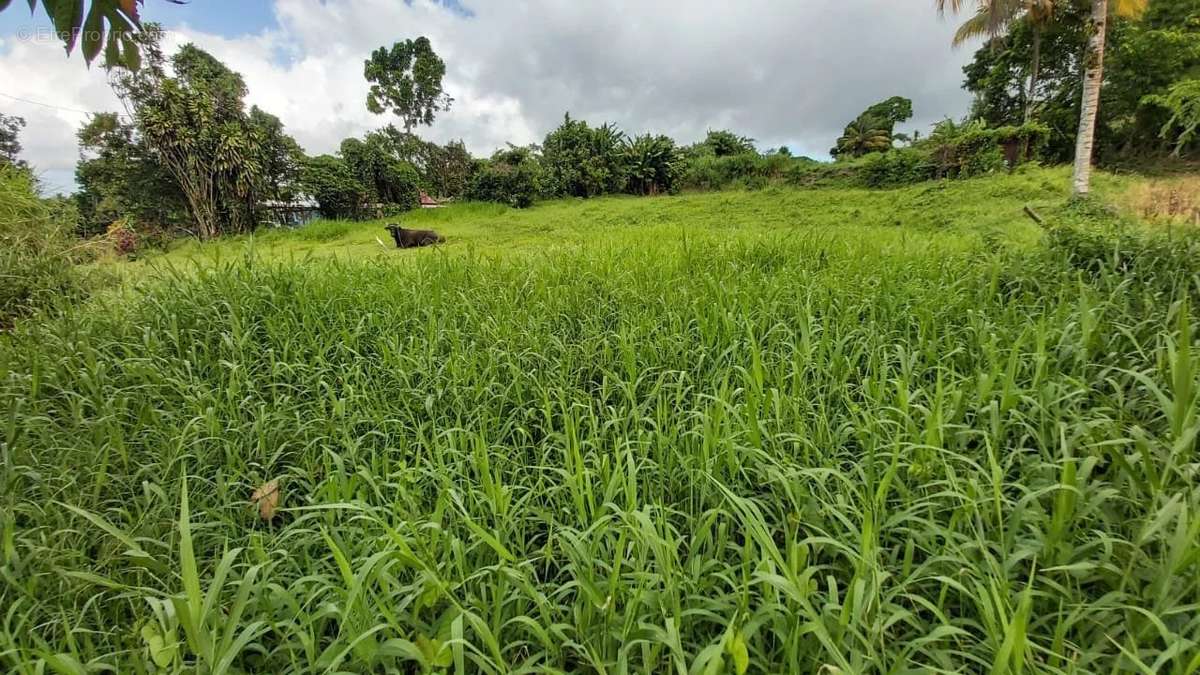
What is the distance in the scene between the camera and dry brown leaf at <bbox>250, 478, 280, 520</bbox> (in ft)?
4.73

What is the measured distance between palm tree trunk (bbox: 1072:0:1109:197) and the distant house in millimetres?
18382

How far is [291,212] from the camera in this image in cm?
1533

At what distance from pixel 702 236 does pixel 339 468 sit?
405cm

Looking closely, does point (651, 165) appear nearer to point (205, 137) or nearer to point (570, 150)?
point (570, 150)

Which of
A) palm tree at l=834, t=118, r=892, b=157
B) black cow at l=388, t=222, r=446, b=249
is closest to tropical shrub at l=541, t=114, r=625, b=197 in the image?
black cow at l=388, t=222, r=446, b=249

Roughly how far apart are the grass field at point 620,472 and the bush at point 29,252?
32.7 inches

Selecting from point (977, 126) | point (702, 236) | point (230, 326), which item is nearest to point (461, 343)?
point (230, 326)

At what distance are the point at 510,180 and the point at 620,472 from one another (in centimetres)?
1513

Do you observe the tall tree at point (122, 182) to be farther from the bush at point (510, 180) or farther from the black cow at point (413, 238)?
the black cow at point (413, 238)

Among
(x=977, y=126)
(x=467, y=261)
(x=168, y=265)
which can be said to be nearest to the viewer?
(x=168, y=265)

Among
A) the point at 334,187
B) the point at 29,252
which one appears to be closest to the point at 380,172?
the point at 334,187

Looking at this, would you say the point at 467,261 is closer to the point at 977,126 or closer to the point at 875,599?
the point at 875,599

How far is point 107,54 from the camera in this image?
1106 millimetres

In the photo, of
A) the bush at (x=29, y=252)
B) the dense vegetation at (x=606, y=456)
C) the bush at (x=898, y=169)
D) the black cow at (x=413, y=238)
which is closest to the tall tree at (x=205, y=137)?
the black cow at (x=413, y=238)
